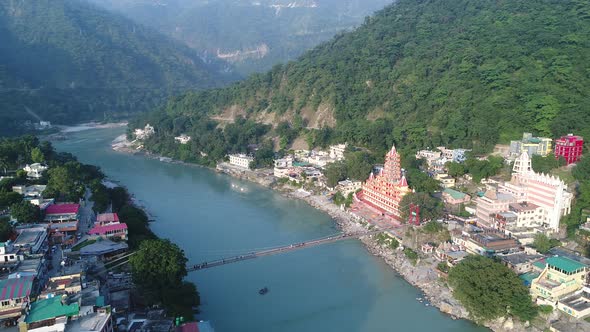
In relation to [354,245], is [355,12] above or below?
above

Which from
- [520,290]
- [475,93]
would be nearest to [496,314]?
[520,290]

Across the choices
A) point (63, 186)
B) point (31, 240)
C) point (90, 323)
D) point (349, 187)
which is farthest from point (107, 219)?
point (349, 187)

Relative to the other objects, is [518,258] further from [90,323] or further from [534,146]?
[90,323]

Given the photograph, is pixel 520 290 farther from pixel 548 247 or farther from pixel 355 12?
pixel 355 12

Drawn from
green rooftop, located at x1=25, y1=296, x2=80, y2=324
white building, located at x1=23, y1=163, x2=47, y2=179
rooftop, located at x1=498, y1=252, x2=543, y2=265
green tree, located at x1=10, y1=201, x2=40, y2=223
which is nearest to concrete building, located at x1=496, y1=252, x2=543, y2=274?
rooftop, located at x1=498, y1=252, x2=543, y2=265

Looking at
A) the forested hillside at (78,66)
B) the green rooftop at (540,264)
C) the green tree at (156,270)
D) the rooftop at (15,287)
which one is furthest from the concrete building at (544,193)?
the forested hillside at (78,66)

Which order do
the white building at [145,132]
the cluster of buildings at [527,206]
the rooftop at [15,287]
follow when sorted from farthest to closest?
the white building at [145,132] → the cluster of buildings at [527,206] → the rooftop at [15,287]

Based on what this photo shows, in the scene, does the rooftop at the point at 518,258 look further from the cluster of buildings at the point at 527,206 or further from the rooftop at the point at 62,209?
the rooftop at the point at 62,209
